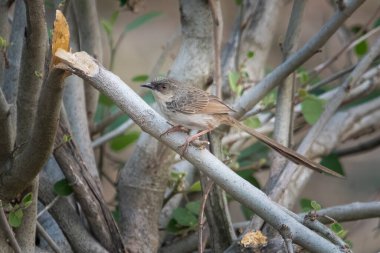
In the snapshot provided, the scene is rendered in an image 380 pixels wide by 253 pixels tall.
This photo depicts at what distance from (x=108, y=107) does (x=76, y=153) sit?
1.40 meters

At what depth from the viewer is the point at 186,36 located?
4.21 meters

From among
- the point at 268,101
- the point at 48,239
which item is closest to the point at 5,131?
the point at 48,239

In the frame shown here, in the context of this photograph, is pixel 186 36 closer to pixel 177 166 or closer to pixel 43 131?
pixel 177 166

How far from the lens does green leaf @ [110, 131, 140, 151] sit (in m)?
4.67

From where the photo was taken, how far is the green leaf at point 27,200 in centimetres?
317

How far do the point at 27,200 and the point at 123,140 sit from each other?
61.0 inches

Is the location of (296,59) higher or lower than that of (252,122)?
higher

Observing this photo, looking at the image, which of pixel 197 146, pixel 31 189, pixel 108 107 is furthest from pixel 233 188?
pixel 108 107

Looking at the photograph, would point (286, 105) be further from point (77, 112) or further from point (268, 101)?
point (77, 112)

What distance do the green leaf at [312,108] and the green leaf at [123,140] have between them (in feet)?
3.66

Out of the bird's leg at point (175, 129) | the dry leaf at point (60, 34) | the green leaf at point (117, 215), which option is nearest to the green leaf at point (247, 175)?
the green leaf at point (117, 215)

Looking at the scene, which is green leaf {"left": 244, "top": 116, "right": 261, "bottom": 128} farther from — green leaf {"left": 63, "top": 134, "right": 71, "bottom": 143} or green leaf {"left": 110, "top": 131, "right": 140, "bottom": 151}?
green leaf {"left": 63, "top": 134, "right": 71, "bottom": 143}

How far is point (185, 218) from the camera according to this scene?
4.07 metres

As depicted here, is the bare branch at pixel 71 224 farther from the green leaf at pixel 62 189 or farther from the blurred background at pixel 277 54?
the blurred background at pixel 277 54
